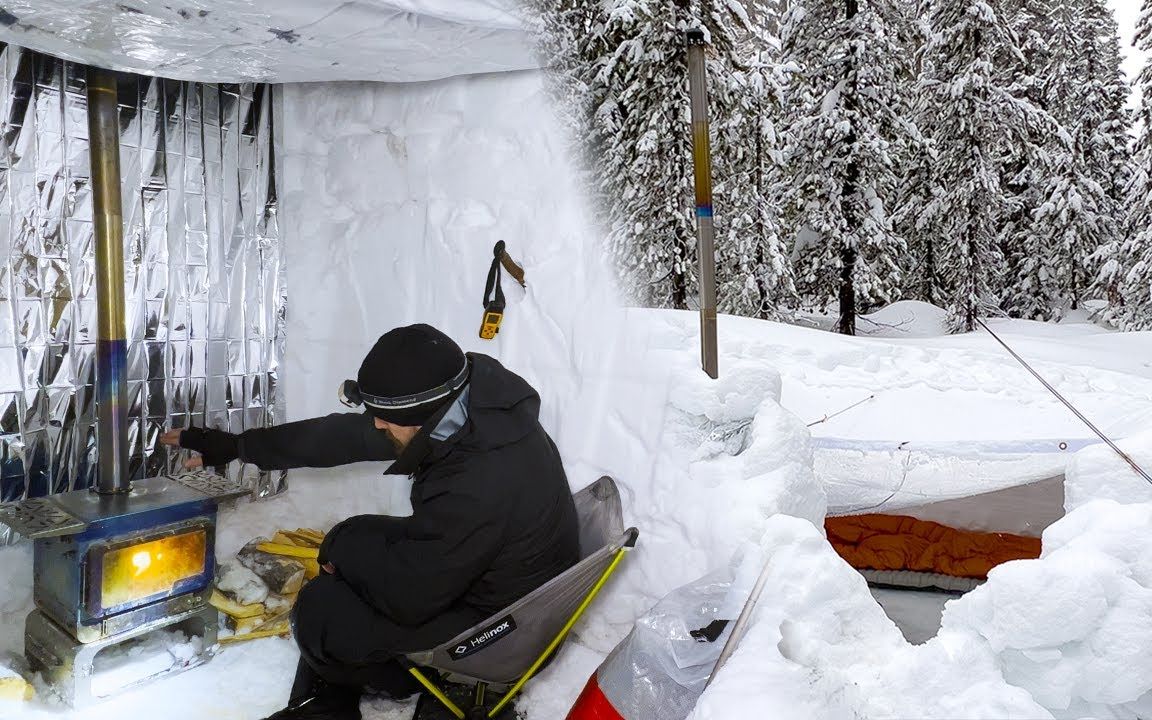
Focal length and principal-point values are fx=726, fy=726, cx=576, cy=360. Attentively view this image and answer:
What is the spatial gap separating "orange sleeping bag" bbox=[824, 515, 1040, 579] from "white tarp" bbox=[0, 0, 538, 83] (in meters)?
A: 2.83

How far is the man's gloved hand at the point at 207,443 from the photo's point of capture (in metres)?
2.56

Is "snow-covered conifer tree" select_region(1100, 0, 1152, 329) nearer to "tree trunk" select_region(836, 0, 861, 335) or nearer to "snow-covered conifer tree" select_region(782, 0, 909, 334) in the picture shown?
"snow-covered conifer tree" select_region(782, 0, 909, 334)

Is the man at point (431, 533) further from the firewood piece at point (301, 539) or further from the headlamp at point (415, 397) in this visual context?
the firewood piece at point (301, 539)

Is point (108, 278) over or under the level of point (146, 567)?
over

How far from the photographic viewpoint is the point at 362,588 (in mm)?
1940

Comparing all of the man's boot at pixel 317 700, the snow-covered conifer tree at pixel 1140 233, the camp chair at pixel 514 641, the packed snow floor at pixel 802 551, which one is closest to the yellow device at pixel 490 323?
the packed snow floor at pixel 802 551

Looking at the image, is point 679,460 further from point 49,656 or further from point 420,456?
point 49,656

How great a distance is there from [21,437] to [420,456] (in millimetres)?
1772

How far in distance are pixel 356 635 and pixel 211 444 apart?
1075 millimetres

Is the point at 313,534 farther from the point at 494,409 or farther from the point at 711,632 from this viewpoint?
the point at 711,632

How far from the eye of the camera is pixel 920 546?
12.2 ft

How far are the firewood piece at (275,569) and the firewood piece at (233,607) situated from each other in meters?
0.10

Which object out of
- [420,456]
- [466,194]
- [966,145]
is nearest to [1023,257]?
[966,145]

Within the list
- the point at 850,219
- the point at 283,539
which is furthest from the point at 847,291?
the point at 283,539
